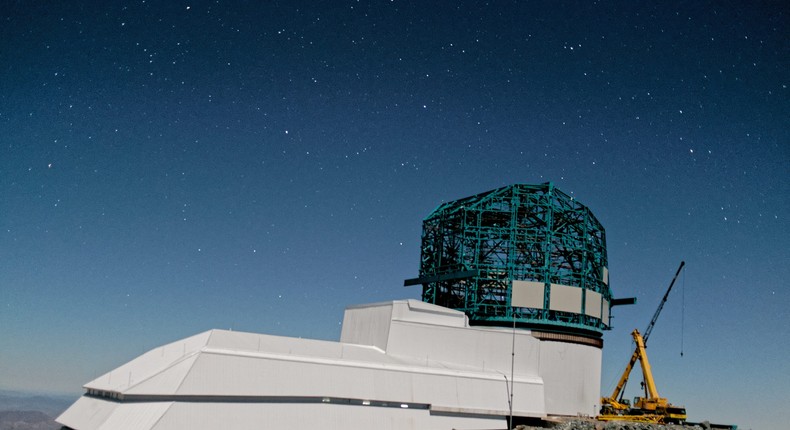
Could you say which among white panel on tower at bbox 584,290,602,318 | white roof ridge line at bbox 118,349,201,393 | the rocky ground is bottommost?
the rocky ground

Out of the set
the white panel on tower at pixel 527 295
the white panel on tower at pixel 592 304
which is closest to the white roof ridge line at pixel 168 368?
the white panel on tower at pixel 527 295

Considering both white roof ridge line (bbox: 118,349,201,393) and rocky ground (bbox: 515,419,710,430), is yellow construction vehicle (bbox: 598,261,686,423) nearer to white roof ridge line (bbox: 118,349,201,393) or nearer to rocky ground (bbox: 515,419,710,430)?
rocky ground (bbox: 515,419,710,430)

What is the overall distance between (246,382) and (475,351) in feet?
71.7

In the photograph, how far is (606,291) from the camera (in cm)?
7194

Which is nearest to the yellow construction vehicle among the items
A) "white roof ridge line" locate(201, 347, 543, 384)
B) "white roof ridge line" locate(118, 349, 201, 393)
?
"white roof ridge line" locate(201, 347, 543, 384)

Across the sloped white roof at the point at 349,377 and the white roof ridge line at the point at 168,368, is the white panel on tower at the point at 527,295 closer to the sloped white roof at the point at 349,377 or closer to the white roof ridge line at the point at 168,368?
the sloped white roof at the point at 349,377

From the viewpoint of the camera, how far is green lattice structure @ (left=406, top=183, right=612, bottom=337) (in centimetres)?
6556

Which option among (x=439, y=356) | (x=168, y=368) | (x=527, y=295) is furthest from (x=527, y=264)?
(x=168, y=368)

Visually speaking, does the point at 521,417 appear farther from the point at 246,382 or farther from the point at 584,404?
the point at 246,382

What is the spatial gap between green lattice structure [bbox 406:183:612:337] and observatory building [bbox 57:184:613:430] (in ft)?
0.50

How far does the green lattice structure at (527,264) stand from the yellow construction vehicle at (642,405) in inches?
397

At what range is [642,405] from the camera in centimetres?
7312

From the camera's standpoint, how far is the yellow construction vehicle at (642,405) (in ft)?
229

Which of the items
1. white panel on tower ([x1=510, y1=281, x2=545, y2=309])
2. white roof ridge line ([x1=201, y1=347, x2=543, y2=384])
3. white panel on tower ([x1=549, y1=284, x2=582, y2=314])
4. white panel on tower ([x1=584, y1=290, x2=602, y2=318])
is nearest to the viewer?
white roof ridge line ([x1=201, y1=347, x2=543, y2=384])
